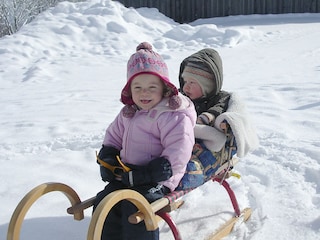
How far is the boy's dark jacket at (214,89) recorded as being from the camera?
3059 millimetres

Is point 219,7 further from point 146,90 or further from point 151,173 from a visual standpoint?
point 151,173

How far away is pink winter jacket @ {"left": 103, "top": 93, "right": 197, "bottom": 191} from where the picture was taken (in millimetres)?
2469

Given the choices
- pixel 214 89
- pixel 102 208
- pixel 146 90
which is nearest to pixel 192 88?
pixel 214 89

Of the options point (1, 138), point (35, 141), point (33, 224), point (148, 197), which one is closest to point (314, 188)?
point (148, 197)

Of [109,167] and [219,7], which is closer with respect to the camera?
[109,167]

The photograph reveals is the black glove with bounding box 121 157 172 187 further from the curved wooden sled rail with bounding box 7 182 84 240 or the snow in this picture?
the snow

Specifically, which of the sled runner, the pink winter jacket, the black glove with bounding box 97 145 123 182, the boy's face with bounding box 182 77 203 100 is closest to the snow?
the sled runner

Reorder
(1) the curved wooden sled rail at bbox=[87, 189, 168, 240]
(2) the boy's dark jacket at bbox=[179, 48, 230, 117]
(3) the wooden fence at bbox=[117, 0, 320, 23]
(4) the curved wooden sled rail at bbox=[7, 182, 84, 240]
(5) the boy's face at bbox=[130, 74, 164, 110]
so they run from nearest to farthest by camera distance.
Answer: (1) the curved wooden sled rail at bbox=[87, 189, 168, 240], (4) the curved wooden sled rail at bbox=[7, 182, 84, 240], (5) the boy's face at bbox=[130, 74, 164, 110], (2) the boy's dark jacket at bbox=[179, 48, 230, 117], (3) the wooden fence at bbox=[117, 0, 320, 23]

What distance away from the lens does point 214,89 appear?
316cm

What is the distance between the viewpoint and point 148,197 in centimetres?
246

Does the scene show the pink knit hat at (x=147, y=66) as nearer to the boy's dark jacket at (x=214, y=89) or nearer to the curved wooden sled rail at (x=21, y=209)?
the boy's dark jacket at (x=214, y=89)

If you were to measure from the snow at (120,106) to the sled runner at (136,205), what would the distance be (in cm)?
36

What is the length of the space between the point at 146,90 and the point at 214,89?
773 millimetres

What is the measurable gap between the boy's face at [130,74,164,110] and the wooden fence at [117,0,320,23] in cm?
1203
